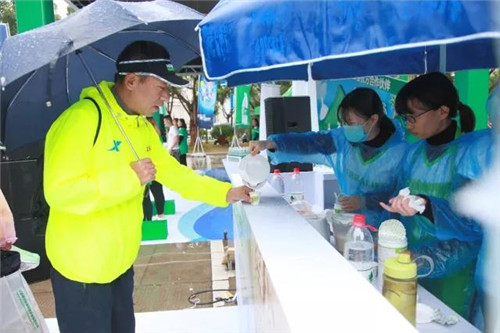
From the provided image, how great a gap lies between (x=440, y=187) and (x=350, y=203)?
24.2 inches

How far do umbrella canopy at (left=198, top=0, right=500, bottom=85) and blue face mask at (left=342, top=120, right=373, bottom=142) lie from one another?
1.07 meters

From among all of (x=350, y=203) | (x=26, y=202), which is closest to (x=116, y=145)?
(x=350, y=203)

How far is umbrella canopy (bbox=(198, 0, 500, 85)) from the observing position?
94 cm

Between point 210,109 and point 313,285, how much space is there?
12352 millimetres

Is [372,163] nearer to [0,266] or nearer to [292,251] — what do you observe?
[292,251]

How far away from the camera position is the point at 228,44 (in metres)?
1.34

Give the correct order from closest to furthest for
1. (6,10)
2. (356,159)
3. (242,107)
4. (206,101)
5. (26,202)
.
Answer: (356,159) → (26,202) → (6,10) → (242,107) → (206,101)

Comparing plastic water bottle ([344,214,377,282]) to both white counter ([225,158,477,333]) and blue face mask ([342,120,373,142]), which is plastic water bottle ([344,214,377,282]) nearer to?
white counter ([225,158,477,333])

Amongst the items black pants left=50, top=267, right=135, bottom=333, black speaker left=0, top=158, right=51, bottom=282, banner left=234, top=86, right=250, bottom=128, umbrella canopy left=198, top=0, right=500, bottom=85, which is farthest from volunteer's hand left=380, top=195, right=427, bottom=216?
banner left=234, top=86, right=250, bottom=128

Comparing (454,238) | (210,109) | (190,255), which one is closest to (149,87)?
(454,238)

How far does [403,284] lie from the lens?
1199 mm

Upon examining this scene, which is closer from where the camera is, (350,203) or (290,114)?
(350,203)

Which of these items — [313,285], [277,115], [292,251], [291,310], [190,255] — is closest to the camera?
[291,310]

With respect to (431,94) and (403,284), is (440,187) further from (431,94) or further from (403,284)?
(403,284)
